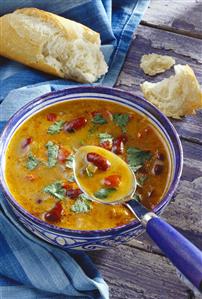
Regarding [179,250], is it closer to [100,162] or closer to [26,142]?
[100,162]

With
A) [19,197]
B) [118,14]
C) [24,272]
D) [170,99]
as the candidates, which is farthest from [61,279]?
[118,14]

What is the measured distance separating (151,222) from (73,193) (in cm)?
36

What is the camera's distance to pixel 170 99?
2500 mm

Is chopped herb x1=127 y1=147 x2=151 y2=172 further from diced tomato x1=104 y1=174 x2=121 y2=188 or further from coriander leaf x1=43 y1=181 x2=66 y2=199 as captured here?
coriander leaf x1=43 y1=181 x2=66 y2=199

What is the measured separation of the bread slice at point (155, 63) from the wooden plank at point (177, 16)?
237 mm

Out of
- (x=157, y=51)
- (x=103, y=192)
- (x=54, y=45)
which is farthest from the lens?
(x=157, y=51)

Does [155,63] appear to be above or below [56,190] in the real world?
above

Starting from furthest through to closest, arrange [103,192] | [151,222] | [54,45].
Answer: [54,45] < [103,192] < [151,222]

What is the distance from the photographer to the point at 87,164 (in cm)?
202

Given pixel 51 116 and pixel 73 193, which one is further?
pixel 51 116

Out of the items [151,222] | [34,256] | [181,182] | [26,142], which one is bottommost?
[34,256]

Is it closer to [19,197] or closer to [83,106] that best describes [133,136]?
[83,106]

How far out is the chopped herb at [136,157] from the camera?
2.08m

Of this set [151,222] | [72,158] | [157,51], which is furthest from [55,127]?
[157,51]
